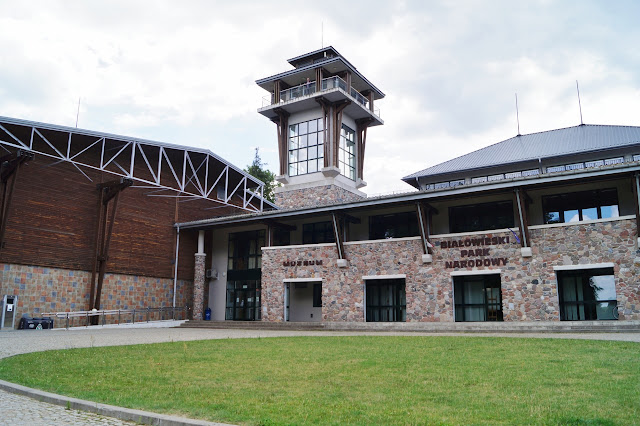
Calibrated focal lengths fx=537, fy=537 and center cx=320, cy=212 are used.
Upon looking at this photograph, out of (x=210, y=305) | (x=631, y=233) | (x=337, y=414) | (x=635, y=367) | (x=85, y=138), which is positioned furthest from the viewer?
(x=210, y=305)

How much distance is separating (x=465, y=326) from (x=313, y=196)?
647 inches

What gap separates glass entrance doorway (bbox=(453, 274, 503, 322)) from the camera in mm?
22109

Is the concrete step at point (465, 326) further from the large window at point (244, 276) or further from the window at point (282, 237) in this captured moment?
the window at point (282, 237)

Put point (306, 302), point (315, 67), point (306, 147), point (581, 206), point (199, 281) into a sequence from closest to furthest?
point (581, 206) → point (306, 302) → point (199, 281) → point (315, 67) → point (306, 147)

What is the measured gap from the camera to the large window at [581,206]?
2094cm

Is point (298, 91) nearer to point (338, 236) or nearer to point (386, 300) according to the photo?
point (338, 236)

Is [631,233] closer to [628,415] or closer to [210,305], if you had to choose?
[628,415]

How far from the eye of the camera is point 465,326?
19.9 metres

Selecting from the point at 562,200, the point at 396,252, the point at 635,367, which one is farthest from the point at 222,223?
the point at 635,367

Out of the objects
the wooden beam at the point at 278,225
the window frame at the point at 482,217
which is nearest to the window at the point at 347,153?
the wooden beam at the point at 278,225

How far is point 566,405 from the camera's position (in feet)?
20.9

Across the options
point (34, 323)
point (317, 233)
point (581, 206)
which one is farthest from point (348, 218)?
point (34, 323)

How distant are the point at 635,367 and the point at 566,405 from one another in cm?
335

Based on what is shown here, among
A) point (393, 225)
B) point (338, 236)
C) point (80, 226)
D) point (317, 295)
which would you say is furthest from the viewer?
point (317, 295)
